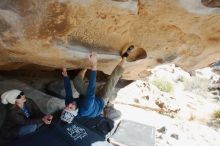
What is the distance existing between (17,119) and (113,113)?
2.76 meters

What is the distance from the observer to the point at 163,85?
1002 centimetres

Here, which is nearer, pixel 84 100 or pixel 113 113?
pixel 84 100

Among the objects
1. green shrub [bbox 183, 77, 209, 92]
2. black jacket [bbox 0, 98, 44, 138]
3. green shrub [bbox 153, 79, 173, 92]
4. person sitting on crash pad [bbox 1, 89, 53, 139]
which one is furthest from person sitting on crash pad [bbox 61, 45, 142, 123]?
green shrub [bbox 183, 77, 209, 92]

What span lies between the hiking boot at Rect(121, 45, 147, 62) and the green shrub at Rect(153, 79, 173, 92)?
14.0ft

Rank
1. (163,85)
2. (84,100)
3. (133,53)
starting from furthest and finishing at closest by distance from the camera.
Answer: (163,85) → (133,53) → (84,100)

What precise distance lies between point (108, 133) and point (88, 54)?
102 cm

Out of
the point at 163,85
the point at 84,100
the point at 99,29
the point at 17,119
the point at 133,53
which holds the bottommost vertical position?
the point at 163,85

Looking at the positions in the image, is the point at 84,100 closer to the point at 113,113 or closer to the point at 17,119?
the point at 17,119

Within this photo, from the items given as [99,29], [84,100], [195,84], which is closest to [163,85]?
[195,84]

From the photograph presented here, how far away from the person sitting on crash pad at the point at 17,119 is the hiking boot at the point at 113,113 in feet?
8.12

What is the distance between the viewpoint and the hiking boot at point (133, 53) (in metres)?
5.12

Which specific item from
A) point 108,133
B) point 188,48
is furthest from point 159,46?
point 108,133

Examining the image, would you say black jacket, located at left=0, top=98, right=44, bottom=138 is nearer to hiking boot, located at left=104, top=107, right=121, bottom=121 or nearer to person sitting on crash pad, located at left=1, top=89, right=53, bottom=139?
person sitting on crash pad, located at left=1, top=89, right=53, bottom=139

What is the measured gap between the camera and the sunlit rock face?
3.89m
